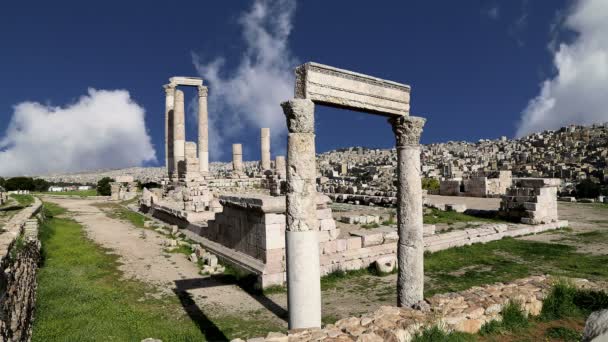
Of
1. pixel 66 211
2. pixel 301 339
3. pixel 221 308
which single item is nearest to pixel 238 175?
pixel 66 211

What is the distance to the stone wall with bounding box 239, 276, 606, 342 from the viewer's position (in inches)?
192

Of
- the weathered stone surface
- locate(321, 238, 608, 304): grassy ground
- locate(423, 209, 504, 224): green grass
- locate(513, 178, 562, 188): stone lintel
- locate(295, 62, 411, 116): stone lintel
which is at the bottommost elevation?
locate(321, 238, 608, 304): grassy ground

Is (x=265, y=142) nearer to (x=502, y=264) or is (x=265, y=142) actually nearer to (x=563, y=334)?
(x=502, y=264)

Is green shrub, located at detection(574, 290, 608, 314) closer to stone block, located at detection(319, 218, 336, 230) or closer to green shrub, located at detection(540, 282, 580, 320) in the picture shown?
green shrub, located at detection(540, 282, 580, 320)

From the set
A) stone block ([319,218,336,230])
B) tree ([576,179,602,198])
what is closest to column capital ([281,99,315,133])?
stone block ([319,218,336,230])

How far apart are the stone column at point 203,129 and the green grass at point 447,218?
2190cm

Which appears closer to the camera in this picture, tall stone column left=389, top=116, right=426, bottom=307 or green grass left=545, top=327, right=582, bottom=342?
green grass left=545, top=327, right=582, bottom=342

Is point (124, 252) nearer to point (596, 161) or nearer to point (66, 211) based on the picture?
point (66, 211)

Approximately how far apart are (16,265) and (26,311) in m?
0.82

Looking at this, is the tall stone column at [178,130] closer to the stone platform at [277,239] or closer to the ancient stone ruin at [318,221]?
the ancient stone ruin at [318,221]

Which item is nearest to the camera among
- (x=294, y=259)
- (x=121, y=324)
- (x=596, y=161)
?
(x=294, y=259)

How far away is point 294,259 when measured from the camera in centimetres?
595

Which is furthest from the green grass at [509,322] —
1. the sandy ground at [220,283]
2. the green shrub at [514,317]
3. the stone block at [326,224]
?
the stone block at [326,224]

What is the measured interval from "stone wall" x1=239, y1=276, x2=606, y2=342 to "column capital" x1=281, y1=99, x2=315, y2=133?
2.94m
